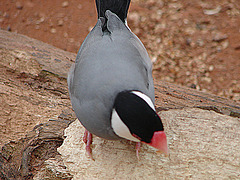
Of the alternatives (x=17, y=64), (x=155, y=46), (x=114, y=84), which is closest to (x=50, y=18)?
(x=155, y=46)

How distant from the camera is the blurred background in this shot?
186 inches

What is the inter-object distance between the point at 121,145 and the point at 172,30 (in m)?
3.39

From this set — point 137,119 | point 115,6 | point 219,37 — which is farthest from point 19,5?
point 137,119

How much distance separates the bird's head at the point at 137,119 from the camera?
182 centimetres

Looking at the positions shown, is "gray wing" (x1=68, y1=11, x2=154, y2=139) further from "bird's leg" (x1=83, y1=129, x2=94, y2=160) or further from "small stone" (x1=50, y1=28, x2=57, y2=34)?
"small stone" (x1=50, y1=28, x2=57, y2=34)

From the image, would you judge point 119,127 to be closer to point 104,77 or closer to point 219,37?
point 104,77

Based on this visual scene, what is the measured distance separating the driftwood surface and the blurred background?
1785 millimetres

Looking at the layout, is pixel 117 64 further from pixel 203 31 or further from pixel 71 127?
pixel 203 31

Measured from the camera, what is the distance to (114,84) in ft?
6.76

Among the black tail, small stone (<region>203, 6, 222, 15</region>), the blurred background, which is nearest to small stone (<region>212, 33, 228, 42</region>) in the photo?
the blurred background

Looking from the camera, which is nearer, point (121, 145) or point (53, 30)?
point (121, 145)

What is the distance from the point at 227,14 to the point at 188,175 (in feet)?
13.1

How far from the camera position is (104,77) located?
212 centimetres

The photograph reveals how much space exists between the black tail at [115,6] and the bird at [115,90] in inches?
7.5
